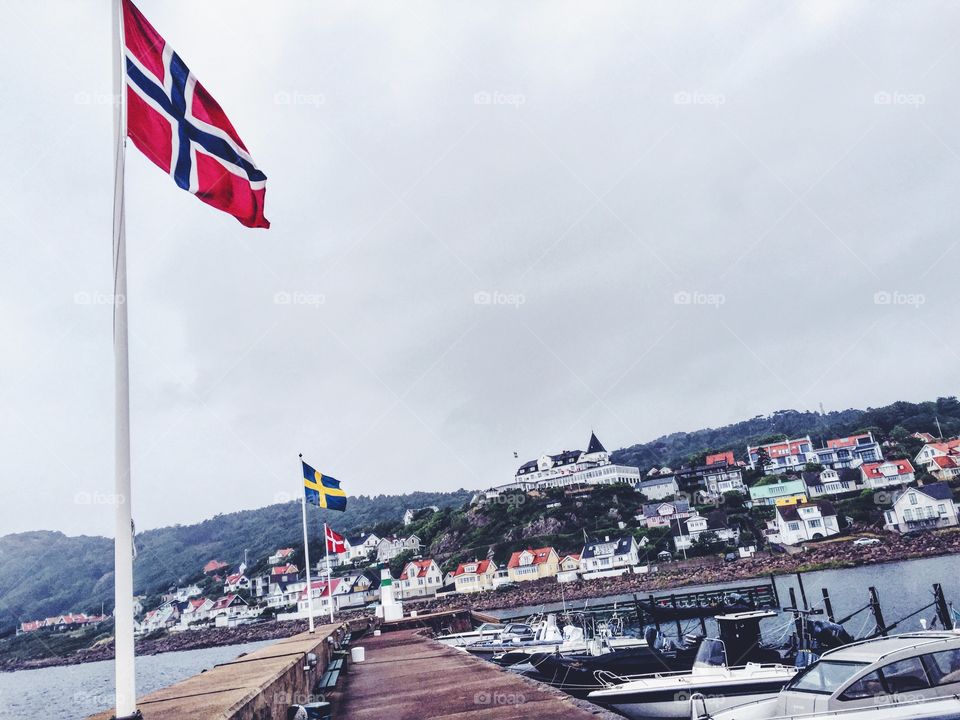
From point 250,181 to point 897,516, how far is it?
380ft

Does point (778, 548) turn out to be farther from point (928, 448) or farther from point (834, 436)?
point (834, 436)

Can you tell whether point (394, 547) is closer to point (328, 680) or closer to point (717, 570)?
point (717, 570)

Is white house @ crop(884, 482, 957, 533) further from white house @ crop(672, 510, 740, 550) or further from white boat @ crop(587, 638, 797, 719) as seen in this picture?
white boat @ crop(587, 638, 797, 719)

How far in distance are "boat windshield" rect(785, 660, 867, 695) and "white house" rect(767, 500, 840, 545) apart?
101897mm

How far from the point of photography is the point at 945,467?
11350 centimetres

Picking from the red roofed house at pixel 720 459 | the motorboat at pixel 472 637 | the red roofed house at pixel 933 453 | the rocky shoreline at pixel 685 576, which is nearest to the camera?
the motorboat at pixel 472 637

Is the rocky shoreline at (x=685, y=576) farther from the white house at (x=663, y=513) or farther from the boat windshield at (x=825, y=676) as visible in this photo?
the boat windshield at (x=825, y=676)

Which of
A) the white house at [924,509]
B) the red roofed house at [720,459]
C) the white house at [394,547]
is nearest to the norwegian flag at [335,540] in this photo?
the white house at [924,509]

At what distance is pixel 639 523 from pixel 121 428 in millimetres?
127691

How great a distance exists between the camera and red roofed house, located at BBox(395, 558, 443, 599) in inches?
4756

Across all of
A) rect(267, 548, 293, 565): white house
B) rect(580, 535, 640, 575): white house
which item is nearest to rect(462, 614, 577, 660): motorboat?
rect(580, 535, 640, 575): white house

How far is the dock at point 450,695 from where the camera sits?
10055 mm
